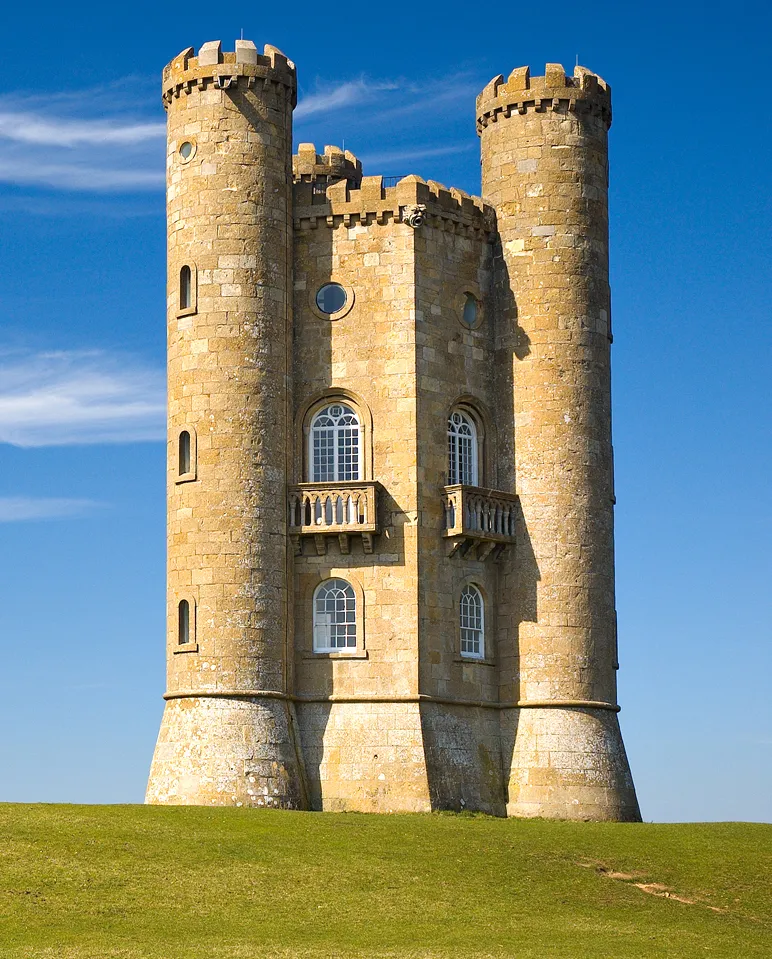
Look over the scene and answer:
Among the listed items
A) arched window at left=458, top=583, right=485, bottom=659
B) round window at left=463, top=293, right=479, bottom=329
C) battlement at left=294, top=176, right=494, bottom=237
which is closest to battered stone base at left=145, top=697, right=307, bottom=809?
arched window at left=458, top=583, right=485, bottom=659

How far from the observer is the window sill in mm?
53812

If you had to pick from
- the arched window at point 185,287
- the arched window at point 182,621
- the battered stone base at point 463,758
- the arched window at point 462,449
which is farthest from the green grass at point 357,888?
the arched window at point 185,287

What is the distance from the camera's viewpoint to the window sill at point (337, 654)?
2119 inches

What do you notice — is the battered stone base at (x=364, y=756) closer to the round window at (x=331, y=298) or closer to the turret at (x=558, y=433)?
the turret at (x=558, y=433)

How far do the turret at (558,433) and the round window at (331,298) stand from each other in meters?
5.37

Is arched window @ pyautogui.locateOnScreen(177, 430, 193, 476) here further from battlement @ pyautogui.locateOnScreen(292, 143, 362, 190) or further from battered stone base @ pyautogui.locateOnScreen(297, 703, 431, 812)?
battlement @ pyautogui.locateOnScreen(292, 143, 362, 190)

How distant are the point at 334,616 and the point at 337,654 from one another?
122 centimetres

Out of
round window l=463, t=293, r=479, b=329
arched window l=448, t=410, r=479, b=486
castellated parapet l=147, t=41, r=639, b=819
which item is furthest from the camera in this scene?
round window l=463, t=293, r=479, b=329

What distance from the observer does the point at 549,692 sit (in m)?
55.6

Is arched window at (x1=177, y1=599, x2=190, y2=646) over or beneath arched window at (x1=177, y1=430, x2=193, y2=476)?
beneath

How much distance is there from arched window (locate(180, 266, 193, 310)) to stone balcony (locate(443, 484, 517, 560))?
32.2 ft

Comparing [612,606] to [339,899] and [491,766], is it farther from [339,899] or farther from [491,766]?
[339,899]

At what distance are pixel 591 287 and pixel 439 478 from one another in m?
8.32

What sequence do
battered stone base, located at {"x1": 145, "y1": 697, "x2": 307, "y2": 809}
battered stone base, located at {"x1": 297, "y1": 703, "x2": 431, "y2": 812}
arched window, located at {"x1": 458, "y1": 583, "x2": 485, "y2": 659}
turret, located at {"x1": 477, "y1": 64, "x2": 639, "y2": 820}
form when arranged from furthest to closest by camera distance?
1. arched window, located at {"x1": 458, "y1": 583, "x2": 485, "y2": 659}
2. turret, located at {"x1": 477, "y1": 64, "x2": 639, "y2": 820}
3. battered stone base, located at {"x1": 297, "y1": 703, "x2": 431, "y2": 812}
4. battered stone base, located at {"x1": 145, "y1": 697, "x2": 307, "y2": 809}
